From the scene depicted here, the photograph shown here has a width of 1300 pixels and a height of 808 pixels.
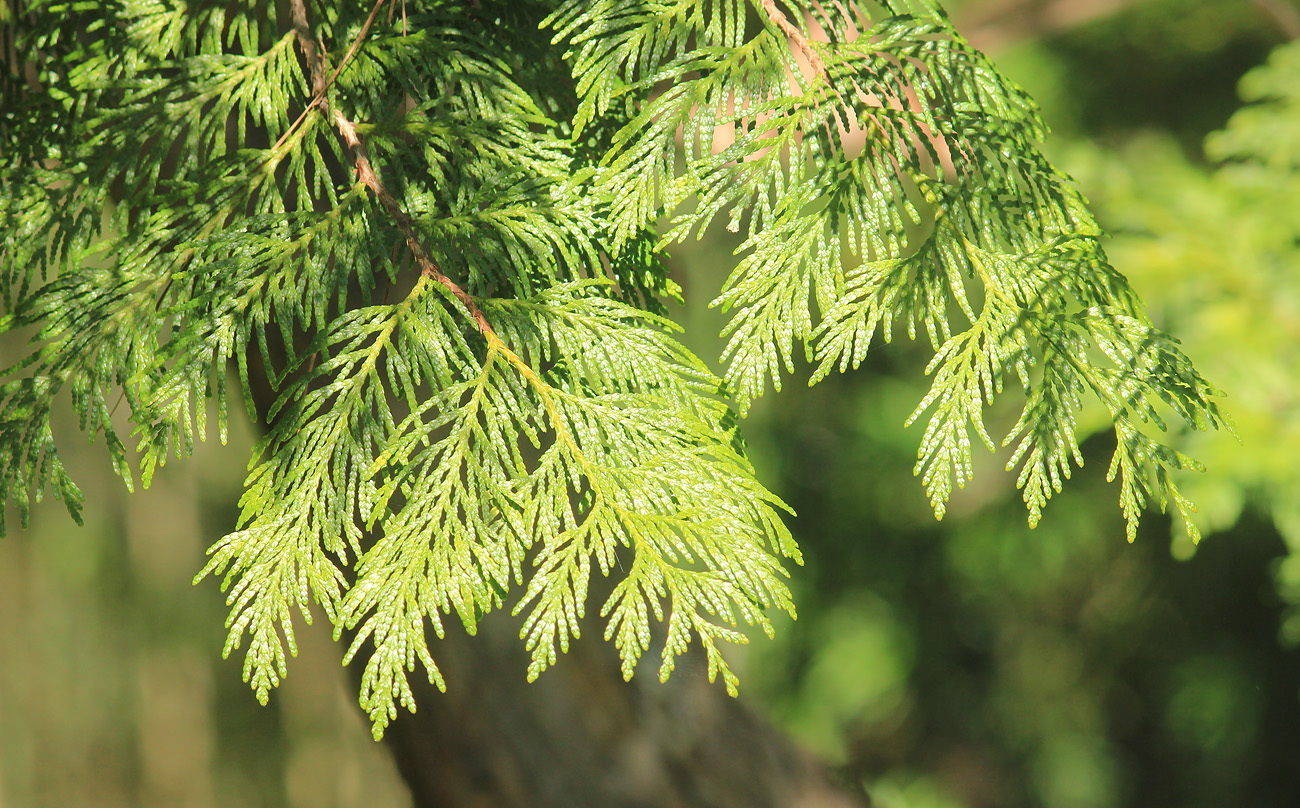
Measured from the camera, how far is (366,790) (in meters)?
3.72

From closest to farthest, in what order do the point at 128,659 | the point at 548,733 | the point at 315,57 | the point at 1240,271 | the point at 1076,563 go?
the point at 315,57 → the point at 548,733 → the point at 1240,271 → the point at 1076,563 → the point at 128,659

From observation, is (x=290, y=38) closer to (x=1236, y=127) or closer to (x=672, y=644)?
(x=672, y=644)

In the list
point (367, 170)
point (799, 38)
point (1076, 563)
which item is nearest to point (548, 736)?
point (367, 170)

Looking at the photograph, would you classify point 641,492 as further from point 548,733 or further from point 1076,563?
point 1076,563

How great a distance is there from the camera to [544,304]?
57 centimetres

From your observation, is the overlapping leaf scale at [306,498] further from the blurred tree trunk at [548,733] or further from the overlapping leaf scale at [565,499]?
the blurred tree trunk at [548,733]

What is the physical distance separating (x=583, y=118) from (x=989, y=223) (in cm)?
28

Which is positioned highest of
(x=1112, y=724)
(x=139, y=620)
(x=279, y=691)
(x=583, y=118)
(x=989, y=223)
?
(x=583, y=118)

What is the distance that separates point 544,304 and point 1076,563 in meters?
2.38

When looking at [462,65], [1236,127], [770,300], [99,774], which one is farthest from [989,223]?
[99,774]

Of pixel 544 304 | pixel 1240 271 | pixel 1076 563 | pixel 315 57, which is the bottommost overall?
pixel 1076 563

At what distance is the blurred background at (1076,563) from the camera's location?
1616 millimetres

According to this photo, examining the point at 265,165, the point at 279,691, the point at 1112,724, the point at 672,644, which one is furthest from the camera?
the point at 279,691

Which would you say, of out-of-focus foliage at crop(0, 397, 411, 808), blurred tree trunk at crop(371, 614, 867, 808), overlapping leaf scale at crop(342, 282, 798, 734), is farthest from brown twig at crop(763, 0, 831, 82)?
out-of-focus foliage at crop(0, 397, 411, 808)
